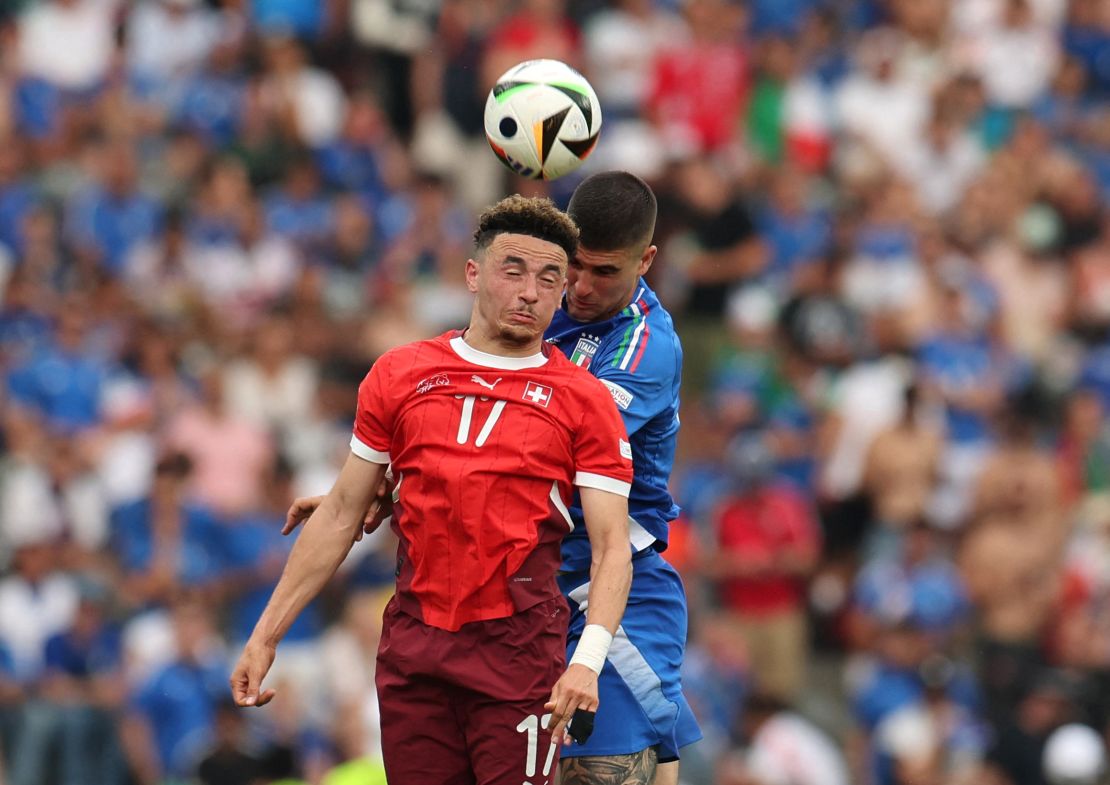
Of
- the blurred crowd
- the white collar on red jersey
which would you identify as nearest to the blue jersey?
the white collar on red jersey

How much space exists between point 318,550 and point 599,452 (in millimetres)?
960

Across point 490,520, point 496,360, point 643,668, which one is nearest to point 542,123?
point 496,360

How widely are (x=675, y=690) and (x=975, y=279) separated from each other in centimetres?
1056

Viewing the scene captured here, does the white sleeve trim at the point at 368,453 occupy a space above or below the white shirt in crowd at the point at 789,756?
above

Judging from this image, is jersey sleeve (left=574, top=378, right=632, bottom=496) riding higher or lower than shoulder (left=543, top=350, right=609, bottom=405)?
lower

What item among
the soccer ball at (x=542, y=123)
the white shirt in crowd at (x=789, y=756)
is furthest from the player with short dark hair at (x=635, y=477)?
the white shirt in crowd at (x=789, y=756)

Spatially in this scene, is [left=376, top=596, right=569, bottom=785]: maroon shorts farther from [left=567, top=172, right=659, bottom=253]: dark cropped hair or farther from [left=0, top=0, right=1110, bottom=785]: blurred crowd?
[left=0, top=0, right=1110, bottom=785]: blurred crowd

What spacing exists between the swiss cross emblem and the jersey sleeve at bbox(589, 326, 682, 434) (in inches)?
15.8

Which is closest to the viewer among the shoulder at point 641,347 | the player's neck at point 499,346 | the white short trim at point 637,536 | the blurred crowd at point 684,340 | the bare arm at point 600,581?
the bare arm at point 600,581

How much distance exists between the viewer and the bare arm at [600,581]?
5797 mm

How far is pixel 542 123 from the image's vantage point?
6934 mm

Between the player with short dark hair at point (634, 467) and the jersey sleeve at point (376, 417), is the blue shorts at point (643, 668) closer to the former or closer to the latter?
the player with short dark hair at point (634, 467)

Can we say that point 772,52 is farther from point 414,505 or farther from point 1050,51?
point 414,505

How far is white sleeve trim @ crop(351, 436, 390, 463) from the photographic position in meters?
6.26
